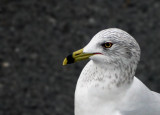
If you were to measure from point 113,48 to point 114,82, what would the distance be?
187mm

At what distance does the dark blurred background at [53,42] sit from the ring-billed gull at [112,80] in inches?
52.1

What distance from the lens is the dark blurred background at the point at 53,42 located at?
10.5ft

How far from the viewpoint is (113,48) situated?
5.84 feet

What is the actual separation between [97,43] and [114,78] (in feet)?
0.68

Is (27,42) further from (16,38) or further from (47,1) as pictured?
(47,1)

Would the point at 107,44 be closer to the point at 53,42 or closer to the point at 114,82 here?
the point at 114,82

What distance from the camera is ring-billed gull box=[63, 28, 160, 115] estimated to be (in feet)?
5.84

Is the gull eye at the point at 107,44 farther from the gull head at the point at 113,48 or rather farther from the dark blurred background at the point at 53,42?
the dark blurred background at the point at 53,42

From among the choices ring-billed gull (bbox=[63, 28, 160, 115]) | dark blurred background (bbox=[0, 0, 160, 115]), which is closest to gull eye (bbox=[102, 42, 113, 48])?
ring-billed gull (bbox=[63, 28, 160, 115])

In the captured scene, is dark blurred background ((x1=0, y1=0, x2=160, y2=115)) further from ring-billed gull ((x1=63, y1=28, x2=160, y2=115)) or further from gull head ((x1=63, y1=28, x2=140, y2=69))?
gull head ((x1=63, y1=28, x2=140, y2=69))

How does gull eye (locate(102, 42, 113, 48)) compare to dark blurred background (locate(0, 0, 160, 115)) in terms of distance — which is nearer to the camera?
gull eye (locate(102, 42, 113, 48))

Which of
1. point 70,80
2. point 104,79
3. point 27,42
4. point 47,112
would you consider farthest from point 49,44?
point 104,79

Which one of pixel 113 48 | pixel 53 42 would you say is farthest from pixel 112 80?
pixel 53 42

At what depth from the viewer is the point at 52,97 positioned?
10.5 feet
